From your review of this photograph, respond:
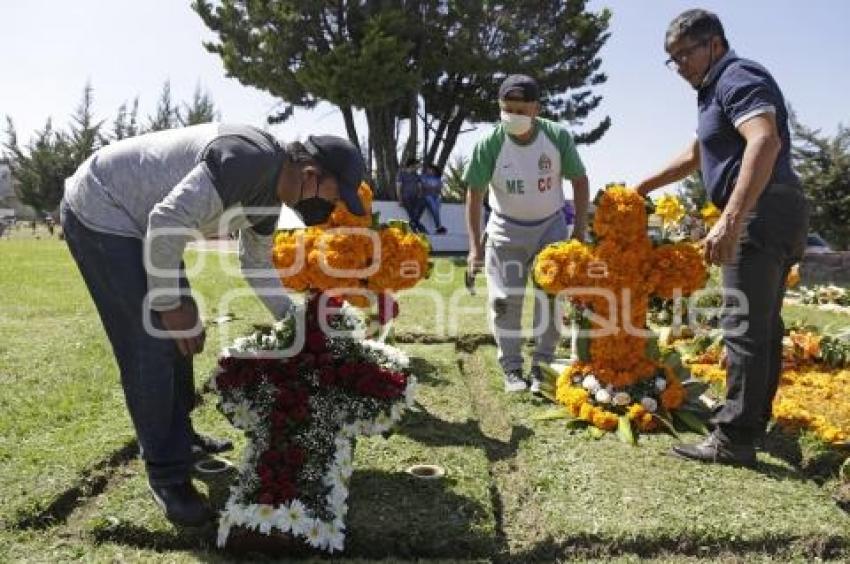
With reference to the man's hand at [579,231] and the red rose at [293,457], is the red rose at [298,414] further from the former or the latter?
the man's hand at [579,231]

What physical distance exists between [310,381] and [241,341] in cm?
45

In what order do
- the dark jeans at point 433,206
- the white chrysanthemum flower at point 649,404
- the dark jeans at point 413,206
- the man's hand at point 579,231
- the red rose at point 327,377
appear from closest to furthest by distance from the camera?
the red rose at point 327,377
the white chrysanthemum flower at point 649,404
the man's hand at point 579,231
the dark jeans at point 413,206
the dark jeans at point 433,206

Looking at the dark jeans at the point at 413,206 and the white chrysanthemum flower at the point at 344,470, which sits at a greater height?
the dark jeans at the point at 413,206

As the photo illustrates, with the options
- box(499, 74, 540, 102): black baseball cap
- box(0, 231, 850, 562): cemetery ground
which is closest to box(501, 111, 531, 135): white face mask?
box(499, 74, 540, 102): black baseball cap

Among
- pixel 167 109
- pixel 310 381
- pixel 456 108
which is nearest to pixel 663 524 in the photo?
pixel 310 381

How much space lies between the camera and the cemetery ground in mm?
2873

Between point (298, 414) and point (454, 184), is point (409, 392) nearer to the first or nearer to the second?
point (298, 414)

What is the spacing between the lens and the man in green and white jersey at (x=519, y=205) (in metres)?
4.91

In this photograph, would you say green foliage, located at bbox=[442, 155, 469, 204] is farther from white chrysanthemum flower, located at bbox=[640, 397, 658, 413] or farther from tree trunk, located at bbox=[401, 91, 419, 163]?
white chrysanthemum flower, located at bbox=[640, 397, 658, 413]

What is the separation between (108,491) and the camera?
330cm

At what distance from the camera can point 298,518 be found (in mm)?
2727

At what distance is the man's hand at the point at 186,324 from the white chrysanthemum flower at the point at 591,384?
2.40 meters

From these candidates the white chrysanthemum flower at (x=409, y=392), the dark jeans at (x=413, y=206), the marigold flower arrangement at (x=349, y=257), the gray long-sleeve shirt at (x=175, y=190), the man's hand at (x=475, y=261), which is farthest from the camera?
the dark jeans at (x=413, y=206)

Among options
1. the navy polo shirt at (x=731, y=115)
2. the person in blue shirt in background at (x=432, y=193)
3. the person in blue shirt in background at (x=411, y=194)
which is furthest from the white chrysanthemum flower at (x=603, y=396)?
the person in blue shirt in background at (x=432, y=193)
